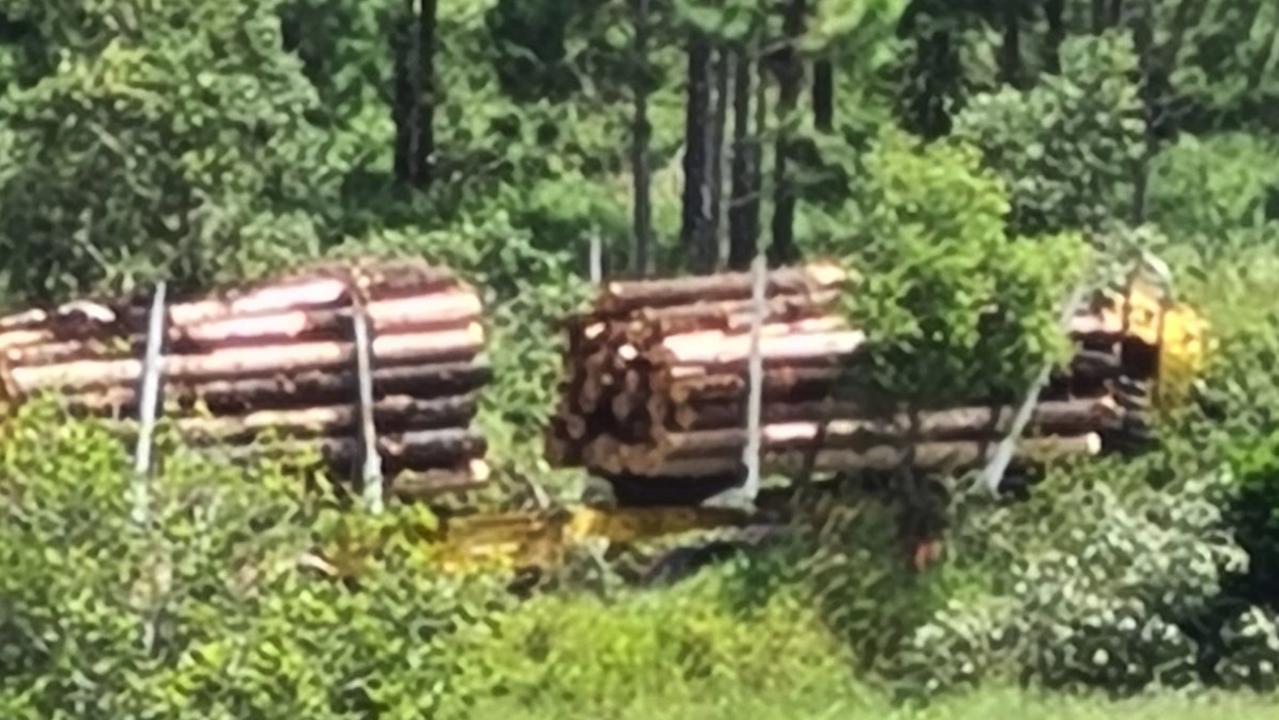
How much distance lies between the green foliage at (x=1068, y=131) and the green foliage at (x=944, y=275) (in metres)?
0.05

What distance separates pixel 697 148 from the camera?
568cm

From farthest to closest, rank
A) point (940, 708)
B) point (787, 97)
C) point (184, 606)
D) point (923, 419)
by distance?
point (923, 419) → point (940, 708) → point (787, 97) → point (184, 606)

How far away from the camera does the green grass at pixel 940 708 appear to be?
5676mm

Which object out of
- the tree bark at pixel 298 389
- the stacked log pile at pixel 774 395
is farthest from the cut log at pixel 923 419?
the tree bark at pixel 298 389

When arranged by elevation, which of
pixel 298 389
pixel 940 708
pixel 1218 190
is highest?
pixel 1218 190

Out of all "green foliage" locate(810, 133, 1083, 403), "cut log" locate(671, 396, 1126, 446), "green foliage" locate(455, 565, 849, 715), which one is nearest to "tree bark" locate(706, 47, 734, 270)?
"green foliage" locate(810, 133, 1083, 403)

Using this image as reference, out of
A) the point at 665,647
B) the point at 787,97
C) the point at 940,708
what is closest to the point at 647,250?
the point at 787,97

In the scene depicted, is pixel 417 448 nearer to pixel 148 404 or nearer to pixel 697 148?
pixel 148 404

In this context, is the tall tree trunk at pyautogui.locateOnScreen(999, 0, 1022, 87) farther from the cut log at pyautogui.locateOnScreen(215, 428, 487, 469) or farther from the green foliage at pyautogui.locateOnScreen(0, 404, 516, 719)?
the green foliage at pyautogui.locateOnScreen(0, 404, 516, 719)

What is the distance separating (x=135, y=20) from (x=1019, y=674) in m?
1.99

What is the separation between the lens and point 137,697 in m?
5.27

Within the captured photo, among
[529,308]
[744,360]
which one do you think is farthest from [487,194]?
[744,360]

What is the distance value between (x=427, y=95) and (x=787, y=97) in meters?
0.64

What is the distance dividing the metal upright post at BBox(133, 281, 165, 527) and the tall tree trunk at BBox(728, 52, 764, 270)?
1.01 m
